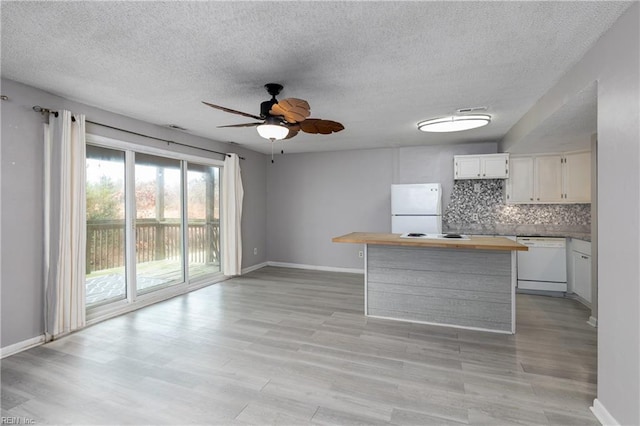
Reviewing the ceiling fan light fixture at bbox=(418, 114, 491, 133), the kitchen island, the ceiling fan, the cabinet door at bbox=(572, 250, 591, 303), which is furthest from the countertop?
the ceiling fan

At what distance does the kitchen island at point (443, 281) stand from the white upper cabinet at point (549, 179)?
2.02 meters

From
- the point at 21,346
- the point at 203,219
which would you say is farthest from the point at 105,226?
the point at 203,219

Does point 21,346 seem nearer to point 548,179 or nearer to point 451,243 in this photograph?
point 451,243

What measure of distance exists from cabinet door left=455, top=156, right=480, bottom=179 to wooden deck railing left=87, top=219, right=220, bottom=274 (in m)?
4.26

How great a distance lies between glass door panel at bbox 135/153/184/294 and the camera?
410cm

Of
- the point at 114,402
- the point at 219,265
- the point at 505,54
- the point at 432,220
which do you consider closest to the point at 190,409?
the point at 114,402

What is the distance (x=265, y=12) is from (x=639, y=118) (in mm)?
2028

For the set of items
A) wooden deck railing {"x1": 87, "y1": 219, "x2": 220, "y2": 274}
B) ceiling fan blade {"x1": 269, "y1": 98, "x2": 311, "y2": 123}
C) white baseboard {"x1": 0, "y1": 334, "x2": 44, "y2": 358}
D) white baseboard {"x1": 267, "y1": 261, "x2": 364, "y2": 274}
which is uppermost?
ceiling fan blade {"x1": 269, "y1": 98, "x2": 311, "y2": 123}

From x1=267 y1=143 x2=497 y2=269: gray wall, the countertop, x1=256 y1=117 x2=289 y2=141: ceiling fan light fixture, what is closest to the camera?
x1=256 y1=117 x2=289 y2=141: ceiling fan light fixture

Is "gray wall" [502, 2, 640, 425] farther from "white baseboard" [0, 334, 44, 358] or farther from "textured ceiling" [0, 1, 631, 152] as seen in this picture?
"white baseboard" [0, 334, 44, 358]

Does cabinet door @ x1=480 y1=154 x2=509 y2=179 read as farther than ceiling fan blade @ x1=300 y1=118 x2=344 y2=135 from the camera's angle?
Yes

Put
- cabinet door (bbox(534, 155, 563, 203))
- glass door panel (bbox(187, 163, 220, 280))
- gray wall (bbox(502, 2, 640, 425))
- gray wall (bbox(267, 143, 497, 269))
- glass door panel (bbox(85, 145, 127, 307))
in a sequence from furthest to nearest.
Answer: gray wall (bbox(267, 143, 497, 269))
glass door panel (bbox(187, 163, 220, 280))
cabinet door (bbox(534, 155, 563, 203))
glass door panel (bbox(85, 145, 127, 307))
gray wall (bbox(502, 2, 640, 425))

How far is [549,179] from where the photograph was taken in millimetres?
4715

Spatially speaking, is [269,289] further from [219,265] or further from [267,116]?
[267,116]
